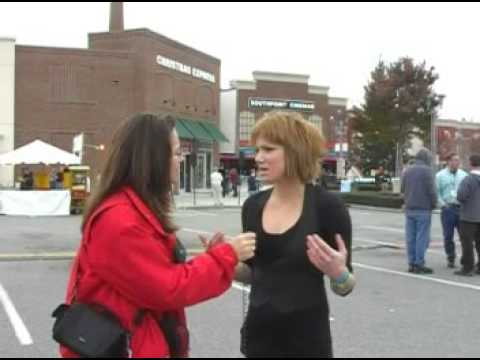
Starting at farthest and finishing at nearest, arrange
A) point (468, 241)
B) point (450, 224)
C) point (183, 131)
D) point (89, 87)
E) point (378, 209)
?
point (183, 131), point (89, 87), point (378, 209), point (450, 224), point (468, 241)

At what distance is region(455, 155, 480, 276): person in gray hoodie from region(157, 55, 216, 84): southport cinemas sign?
117 ft

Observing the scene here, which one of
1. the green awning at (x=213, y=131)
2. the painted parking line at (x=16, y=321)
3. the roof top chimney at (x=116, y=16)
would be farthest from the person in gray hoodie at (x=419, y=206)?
the roof top chimney at (x=116, y=16)

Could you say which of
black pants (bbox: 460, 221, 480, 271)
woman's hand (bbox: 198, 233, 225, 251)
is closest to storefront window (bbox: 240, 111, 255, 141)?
black pants (bbox: 460, 221, 480, 271)

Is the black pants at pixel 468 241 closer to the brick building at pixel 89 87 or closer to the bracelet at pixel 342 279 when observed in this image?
the bracelet at pixel 342 279

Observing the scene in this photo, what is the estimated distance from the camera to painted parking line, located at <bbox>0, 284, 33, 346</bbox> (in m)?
6.12

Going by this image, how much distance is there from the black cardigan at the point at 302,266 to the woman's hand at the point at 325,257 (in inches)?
3.6

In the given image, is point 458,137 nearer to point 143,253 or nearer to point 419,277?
point 419,277

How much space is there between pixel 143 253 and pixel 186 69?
152 feet

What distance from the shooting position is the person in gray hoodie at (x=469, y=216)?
403 inches

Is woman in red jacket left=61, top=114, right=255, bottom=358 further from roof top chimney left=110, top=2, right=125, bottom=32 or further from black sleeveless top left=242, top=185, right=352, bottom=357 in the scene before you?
roof top chimney left=110, top=2, right=125, bottom=32

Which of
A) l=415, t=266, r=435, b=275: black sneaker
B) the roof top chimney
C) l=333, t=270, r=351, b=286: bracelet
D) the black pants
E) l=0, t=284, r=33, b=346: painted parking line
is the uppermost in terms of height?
the roof top chimney

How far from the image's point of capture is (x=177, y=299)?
2.20 meters

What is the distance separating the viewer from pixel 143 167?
2344mm

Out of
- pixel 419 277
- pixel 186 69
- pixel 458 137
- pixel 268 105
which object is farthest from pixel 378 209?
pixel 458 137
